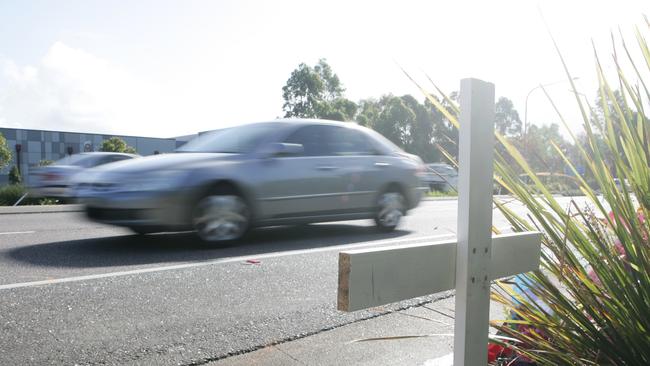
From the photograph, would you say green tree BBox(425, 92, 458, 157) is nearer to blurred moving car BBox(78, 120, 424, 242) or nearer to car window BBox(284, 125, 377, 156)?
blurred moving car BBox(78, 120, 424, 242)

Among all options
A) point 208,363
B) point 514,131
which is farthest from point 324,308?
point 514,131

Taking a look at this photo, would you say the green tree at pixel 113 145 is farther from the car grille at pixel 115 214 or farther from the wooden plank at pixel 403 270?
the wooden plank at pixel 403 270

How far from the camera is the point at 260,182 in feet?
19.8

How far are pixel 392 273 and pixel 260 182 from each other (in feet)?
16.7

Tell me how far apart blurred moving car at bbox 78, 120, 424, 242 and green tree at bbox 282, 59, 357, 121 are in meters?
38.5

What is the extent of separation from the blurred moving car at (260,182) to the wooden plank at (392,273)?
4638mm

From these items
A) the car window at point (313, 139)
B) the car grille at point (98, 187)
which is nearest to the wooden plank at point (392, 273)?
the car grille at point (98, 187)

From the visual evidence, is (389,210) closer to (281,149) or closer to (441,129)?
(281,149)

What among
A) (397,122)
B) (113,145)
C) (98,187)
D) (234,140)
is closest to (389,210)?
(234,140)

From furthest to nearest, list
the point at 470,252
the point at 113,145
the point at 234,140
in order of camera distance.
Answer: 1. the point at 113,145
2. the point at 234,140
3. the point at 470,252

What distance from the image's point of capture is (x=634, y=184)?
127cm

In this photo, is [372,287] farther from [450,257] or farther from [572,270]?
[572,270]

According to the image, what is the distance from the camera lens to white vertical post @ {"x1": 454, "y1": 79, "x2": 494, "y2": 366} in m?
1.14

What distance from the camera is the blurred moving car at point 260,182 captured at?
543 centimetres
